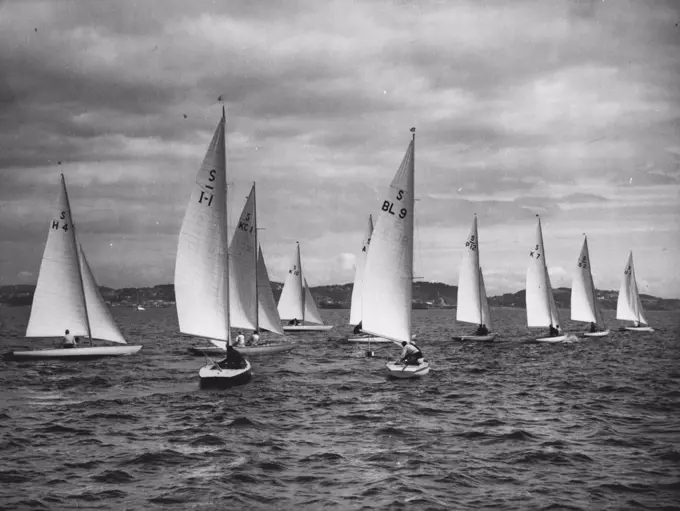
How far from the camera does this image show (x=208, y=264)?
3300cm

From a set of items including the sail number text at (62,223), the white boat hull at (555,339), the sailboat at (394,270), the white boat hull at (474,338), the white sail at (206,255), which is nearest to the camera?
the white sail at (206,255)

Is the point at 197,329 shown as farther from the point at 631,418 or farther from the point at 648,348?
the point at 648,348

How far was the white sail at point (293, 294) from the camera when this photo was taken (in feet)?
257

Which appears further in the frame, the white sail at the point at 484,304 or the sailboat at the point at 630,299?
the sailboat at the point at 630,299

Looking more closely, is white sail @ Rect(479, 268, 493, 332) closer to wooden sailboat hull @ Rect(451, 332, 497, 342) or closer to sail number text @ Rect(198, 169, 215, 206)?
wooden sailboat hull @ Rect(451, 332, 497, 342)

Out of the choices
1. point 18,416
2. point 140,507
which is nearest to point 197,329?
point 18,416

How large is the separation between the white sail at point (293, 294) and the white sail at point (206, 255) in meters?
44.6

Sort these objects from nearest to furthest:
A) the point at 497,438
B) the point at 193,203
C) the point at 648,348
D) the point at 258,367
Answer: the point at 497,438, the point at 193,203, the point at 258,367, the point at 648,348

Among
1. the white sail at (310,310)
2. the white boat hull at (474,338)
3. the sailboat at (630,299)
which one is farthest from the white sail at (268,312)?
→ the sailboat at (630,299)

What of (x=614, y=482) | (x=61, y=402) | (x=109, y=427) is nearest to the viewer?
(x=614, y=482)

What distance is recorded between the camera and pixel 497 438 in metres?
22.8

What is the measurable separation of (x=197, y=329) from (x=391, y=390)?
931 centimetres

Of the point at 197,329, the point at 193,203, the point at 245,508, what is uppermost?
the point at 193,203

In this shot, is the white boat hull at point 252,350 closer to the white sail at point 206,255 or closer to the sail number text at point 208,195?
the white sail at point 206,255
